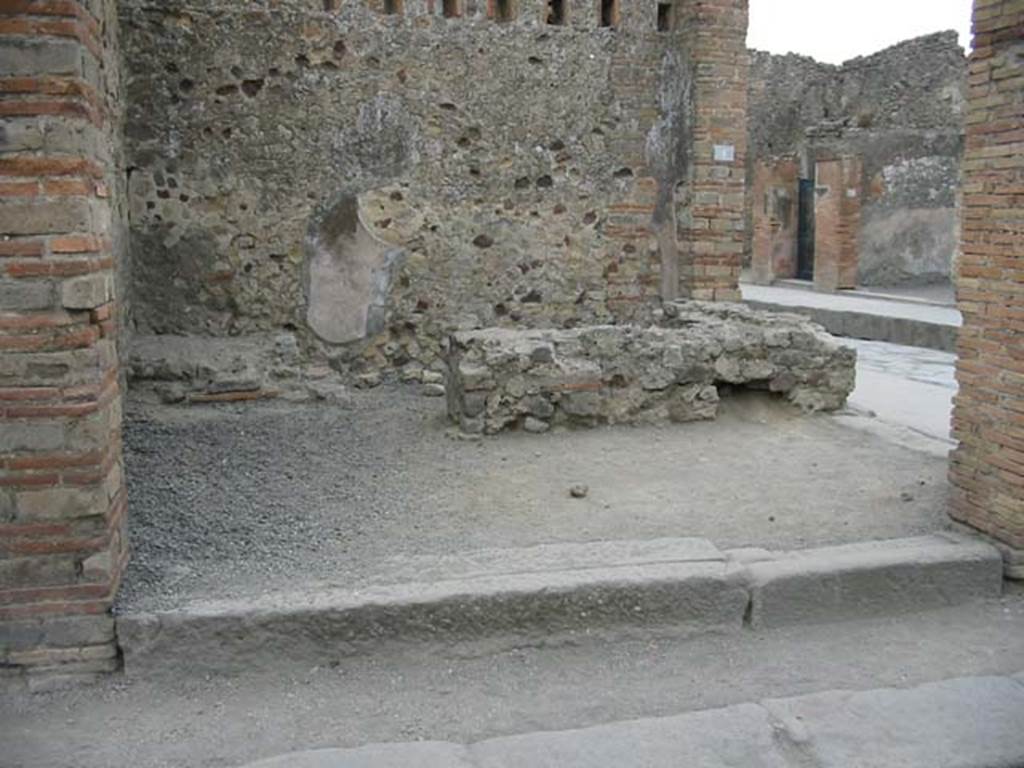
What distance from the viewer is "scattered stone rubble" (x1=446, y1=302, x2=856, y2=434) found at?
5953mm

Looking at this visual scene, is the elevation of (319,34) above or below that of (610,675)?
above

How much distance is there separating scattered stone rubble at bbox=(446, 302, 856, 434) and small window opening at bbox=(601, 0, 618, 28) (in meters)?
2.74

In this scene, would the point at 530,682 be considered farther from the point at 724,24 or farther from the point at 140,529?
the point at 724,24

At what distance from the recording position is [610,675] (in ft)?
10.9

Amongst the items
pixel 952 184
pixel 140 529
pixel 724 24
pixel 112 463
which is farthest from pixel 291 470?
pixel 952 184

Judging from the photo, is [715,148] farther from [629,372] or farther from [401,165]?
[629,372]

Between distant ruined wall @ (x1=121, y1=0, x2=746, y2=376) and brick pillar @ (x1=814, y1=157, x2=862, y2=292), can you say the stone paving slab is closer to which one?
distant ruined wall @ (x1=121, y1=0, x2=746, y2=376)

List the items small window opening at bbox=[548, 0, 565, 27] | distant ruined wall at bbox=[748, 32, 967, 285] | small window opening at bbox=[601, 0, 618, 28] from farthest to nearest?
1. distant ruined wall at bbox=[748, 32, 967, 285]
2. small window opening at bbox=[601, 0, 618, 28]
3. small window opening at bbox=[548, 0, 565, 27]

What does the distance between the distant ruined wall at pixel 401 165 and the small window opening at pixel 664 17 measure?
0.21 feet

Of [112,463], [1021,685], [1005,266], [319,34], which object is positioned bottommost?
[1021,685]

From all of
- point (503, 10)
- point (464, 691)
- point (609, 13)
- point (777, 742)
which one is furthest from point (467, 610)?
point (609, 13)

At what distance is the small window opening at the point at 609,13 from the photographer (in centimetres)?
773

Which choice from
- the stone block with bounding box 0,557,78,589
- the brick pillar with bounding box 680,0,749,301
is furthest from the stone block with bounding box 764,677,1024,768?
the brick pillar with bounding box 680,0,749,301

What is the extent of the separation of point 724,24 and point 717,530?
507cm
